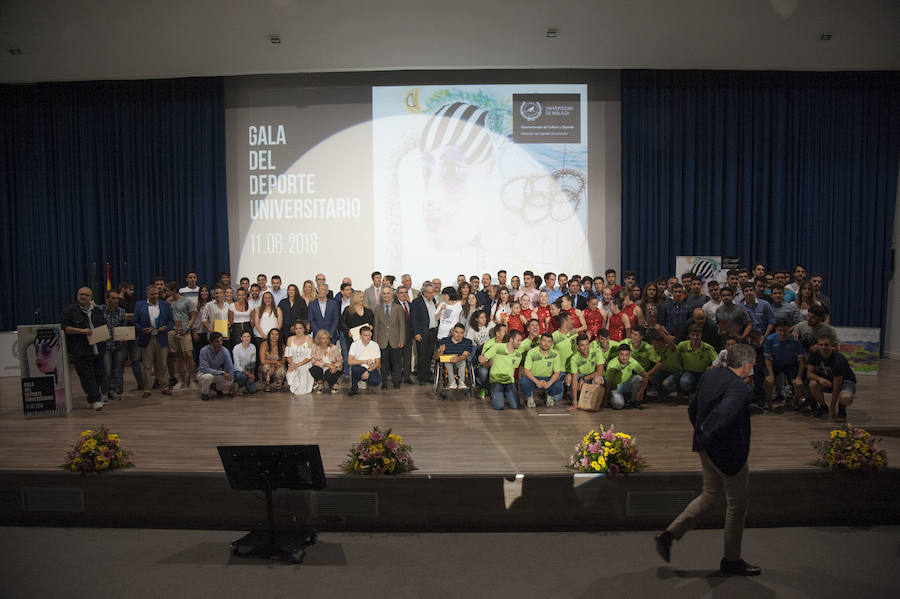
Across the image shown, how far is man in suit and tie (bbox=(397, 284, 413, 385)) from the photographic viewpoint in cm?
763

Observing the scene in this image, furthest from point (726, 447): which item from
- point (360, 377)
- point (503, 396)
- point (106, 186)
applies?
point (106, 186)

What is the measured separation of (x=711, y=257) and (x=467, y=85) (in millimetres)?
5328

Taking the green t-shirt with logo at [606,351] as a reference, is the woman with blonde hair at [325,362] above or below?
below

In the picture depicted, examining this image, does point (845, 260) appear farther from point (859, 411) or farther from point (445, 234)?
point (445, 234)

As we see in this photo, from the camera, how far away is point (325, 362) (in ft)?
24.0

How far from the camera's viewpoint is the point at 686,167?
400 inches

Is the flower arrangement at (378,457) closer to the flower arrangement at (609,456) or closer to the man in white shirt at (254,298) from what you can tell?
the flower arrangement at (609,456)

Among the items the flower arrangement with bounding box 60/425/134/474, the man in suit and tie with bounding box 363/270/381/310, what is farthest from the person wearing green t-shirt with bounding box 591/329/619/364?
the flower arrangement with bounding box 60/425/134/474

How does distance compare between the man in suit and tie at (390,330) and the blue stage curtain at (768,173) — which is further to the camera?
the blue stage curtain at (768,173)

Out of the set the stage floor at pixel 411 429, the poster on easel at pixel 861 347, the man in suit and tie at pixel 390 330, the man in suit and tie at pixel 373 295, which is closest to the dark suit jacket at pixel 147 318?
the stage floor at pixel 411 429

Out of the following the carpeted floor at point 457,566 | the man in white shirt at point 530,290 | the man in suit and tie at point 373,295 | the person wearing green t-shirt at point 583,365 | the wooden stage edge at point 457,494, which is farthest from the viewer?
the man in suit and tie at point 373,295

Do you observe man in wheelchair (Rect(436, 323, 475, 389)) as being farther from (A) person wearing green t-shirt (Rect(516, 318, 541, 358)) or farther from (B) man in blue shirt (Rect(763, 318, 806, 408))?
(B) man in blue shirt (Rect(763, 318, 806, 408))

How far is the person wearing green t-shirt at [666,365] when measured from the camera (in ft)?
21.3

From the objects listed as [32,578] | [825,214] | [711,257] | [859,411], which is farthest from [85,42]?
[825,214]
